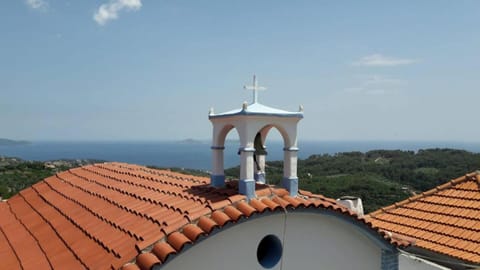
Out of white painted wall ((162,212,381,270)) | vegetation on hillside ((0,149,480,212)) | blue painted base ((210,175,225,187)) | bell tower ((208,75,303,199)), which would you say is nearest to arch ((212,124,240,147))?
bell tower ((208,75,303,199))

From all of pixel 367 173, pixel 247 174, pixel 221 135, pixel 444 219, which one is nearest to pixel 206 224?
pixel 247 174

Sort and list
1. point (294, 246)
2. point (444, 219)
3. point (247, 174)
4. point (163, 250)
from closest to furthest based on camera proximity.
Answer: point (163, 250) < point (247, 174) < point (294, 246) < point (444, 219)

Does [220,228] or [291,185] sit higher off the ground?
[291,185]

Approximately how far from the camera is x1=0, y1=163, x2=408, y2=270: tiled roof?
219 inches

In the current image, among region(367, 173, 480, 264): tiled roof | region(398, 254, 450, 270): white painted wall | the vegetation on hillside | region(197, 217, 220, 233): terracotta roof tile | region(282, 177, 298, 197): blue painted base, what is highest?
region(282, 177, 298, 197): blue painted base

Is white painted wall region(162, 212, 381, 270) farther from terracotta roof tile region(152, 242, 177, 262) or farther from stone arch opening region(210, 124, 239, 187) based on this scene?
stone arch opening region(210, 124, 239, 187)

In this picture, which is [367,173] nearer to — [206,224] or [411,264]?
[411,264]

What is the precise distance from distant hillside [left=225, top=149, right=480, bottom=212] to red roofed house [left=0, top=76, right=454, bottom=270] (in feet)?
33.9

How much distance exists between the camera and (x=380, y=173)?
4225 cm

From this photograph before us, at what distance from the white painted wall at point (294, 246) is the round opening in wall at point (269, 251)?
83mm

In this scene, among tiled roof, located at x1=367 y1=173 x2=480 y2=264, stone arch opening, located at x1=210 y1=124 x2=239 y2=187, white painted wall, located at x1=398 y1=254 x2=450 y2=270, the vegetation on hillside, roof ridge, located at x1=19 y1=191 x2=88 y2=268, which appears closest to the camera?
roof ridge, located at x1=19 y1=191 x2=88 y2=268

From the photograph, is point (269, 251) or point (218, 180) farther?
point (218, 180)

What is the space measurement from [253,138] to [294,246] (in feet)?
5.98

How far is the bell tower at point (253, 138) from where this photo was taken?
655 centimetres
